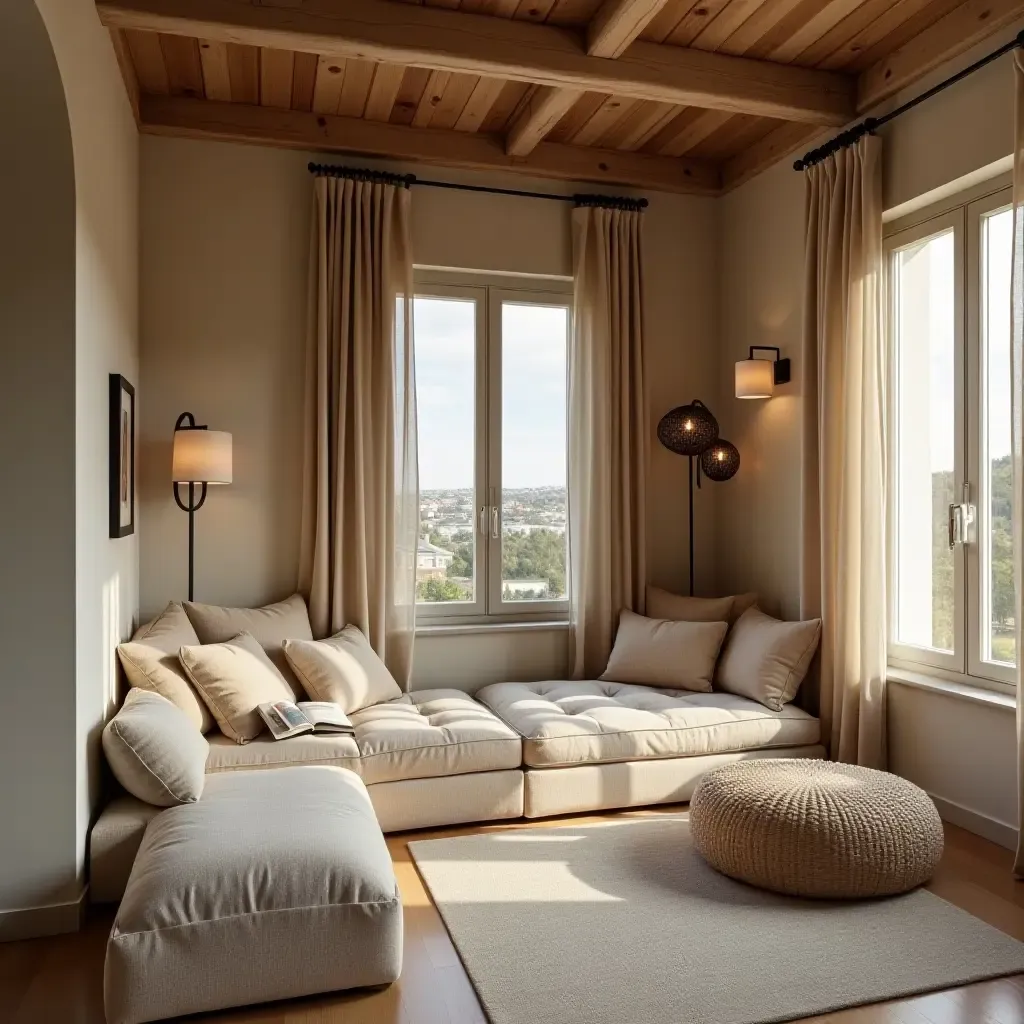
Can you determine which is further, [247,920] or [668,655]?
[668,655]

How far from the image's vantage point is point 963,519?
11.5ft

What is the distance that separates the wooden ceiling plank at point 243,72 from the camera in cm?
366

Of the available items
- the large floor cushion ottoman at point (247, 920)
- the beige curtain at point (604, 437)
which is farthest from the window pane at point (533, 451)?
the large floor cushion ottoman at point (247, 920)

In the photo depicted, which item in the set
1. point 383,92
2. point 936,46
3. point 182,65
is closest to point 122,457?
point 182,65

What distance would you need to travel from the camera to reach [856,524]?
382 centimetres

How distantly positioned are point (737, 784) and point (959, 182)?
7.91ft

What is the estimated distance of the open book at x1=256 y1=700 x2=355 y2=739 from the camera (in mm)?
3346

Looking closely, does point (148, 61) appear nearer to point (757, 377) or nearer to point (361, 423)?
point (361, 423)

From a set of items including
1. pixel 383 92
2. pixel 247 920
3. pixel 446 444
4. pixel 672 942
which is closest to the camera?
pixel 247 920

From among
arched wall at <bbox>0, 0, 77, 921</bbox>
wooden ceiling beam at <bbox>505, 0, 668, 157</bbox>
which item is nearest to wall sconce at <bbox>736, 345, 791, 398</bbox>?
wooden ceiling beam at <bbox>505, 0, 668, 157</bbox>

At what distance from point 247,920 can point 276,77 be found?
3337 mm

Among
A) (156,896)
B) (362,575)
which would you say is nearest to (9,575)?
(156,896)

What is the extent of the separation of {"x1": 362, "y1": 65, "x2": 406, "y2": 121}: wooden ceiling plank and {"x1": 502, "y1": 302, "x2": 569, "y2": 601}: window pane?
3.58 ft

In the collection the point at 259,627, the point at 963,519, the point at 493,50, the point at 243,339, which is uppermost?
the point at 493,50
